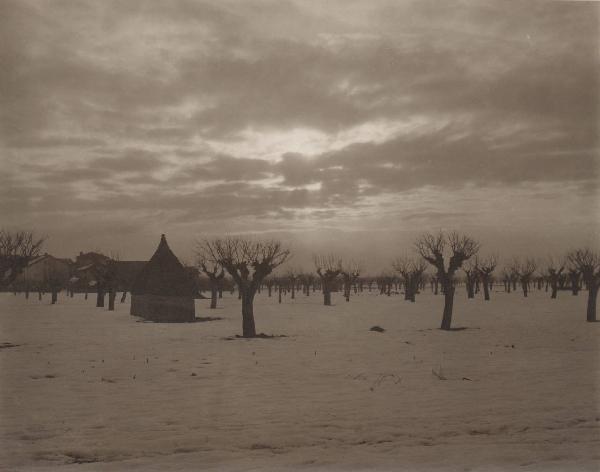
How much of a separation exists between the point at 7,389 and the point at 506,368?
10.6 metres

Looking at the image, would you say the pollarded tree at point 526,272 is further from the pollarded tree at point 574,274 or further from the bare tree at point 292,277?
the bare tree at point 292,277

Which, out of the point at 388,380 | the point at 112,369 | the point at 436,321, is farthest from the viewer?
the point at 436,321

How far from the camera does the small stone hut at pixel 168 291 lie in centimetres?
2523

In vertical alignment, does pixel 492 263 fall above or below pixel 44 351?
above

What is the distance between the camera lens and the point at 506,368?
1250 centimetres

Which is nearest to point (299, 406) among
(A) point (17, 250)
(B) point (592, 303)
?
(A) point (17, 250)

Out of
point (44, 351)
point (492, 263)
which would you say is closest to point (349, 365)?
point (44, 351)

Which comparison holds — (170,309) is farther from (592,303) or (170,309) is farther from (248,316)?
(592,303)

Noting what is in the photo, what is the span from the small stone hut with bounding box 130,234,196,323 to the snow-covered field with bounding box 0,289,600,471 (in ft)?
26.1

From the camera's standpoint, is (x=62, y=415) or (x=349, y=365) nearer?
(x=62, y=415)

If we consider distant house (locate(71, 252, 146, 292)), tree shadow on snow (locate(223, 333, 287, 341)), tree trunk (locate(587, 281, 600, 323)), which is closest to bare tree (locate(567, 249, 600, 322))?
tree trunk (locate(587, 281, 600, 323))

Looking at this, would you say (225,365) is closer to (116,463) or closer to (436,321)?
(116,463)

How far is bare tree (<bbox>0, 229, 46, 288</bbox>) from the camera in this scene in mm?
14141

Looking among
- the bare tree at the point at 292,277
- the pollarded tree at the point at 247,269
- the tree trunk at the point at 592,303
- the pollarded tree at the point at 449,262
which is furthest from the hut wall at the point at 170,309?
the bare tree at the point at 292,277
